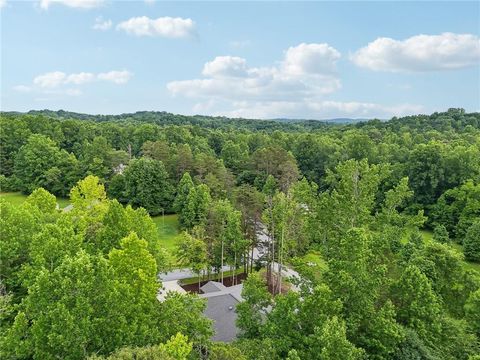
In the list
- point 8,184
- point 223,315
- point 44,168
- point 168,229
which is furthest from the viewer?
point 8,184

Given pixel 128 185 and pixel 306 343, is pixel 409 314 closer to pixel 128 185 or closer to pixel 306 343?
pixel 306 343

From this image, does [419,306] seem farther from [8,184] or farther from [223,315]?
[8,184]

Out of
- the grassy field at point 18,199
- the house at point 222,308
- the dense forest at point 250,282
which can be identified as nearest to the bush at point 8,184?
the grassy field at point 18,199

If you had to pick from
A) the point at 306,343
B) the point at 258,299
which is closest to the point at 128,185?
the point at 258,299

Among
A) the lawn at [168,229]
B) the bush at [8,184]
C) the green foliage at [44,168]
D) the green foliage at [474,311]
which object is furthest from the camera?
the bush at [8,184]

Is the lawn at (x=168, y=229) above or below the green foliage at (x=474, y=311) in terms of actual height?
below

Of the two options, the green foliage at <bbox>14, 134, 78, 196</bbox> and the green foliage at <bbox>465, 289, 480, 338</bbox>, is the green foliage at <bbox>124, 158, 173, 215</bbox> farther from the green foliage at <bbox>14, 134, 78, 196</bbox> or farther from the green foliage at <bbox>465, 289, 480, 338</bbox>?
the green foliage at <bbox>465, 289, 480, 338</bbox>

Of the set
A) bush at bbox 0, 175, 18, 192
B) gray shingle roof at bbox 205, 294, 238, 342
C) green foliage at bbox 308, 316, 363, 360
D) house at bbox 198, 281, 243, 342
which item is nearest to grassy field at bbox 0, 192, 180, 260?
bush at bbox 0, 175, 18, 192

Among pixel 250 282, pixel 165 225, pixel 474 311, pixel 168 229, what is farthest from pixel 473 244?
pixel 165 225

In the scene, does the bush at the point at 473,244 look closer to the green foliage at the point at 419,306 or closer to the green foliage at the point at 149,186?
the green foliage at the point at 419,306
